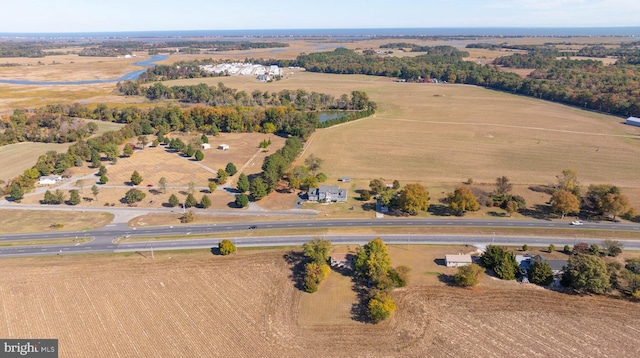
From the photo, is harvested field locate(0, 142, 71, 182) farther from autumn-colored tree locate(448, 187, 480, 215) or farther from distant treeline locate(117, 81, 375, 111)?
autumn-colored tree locate(448, 187, 480, 215)

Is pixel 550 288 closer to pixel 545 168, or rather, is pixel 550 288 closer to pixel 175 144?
pixel 545 168

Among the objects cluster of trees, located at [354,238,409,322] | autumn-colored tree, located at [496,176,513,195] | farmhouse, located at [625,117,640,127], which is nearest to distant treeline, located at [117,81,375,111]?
autumn-colored tree, located at [496,176,513,195]

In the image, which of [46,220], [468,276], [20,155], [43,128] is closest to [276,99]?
[43,128]

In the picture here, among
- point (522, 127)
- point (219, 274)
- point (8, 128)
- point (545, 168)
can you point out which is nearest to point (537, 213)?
point (545, 168)

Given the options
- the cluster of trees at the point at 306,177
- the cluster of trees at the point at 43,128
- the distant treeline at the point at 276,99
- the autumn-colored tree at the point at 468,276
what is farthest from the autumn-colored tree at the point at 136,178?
the distant treeline at the point at 276,99

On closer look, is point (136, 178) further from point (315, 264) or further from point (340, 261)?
point (340, 261)

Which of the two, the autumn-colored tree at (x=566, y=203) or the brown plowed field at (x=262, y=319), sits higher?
the autumn-colored tree at (x=566, y=203)

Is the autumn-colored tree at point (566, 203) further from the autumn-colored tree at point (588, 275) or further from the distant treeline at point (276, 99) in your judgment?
the distant treeline at point (276, 99)
